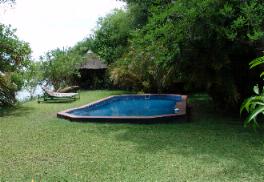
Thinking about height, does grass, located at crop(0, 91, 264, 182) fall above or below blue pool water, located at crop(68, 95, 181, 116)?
below

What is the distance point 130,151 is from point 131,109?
8272mm

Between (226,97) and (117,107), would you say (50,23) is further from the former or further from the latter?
(226,97)

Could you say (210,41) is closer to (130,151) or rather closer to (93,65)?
(130,151)

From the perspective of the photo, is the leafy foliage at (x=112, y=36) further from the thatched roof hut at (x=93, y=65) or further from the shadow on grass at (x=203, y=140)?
the shadow on grass at (x=203, y=140)

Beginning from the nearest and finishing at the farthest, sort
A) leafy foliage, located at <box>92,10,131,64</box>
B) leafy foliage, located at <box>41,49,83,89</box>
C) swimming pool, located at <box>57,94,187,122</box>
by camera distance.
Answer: swimming pool, located at <box>57,94,187,122</box> → leafy foliage, located at <box>41,49,83,89</box> → leafy foliage, located at <box>92,10,131,64</box>

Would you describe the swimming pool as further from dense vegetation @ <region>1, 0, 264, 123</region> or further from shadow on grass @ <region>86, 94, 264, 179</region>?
dense vegetation @ <region>1, 0, 264, 123</region>

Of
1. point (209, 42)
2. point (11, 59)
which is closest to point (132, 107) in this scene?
point (11, 59)

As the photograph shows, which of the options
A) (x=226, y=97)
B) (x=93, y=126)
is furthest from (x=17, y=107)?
(x=226, y=97)

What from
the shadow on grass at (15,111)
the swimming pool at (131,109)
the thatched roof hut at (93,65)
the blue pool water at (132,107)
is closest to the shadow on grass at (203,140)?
the swimming pool at (131,109)

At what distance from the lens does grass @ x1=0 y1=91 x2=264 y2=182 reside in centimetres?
552

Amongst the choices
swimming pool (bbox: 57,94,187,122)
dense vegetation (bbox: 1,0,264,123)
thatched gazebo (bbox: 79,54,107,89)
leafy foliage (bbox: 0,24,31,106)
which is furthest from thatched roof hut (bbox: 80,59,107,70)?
dense vegetation (bbox: 1,0,264,123)

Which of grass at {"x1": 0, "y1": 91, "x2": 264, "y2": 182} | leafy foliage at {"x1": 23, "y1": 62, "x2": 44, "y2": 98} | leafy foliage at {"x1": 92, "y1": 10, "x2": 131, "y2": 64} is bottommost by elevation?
grass at {"x1": 0, "y1": 91, "x2": 264, "y2": 182}

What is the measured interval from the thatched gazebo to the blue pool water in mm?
7278

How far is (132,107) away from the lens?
52.4 ft
